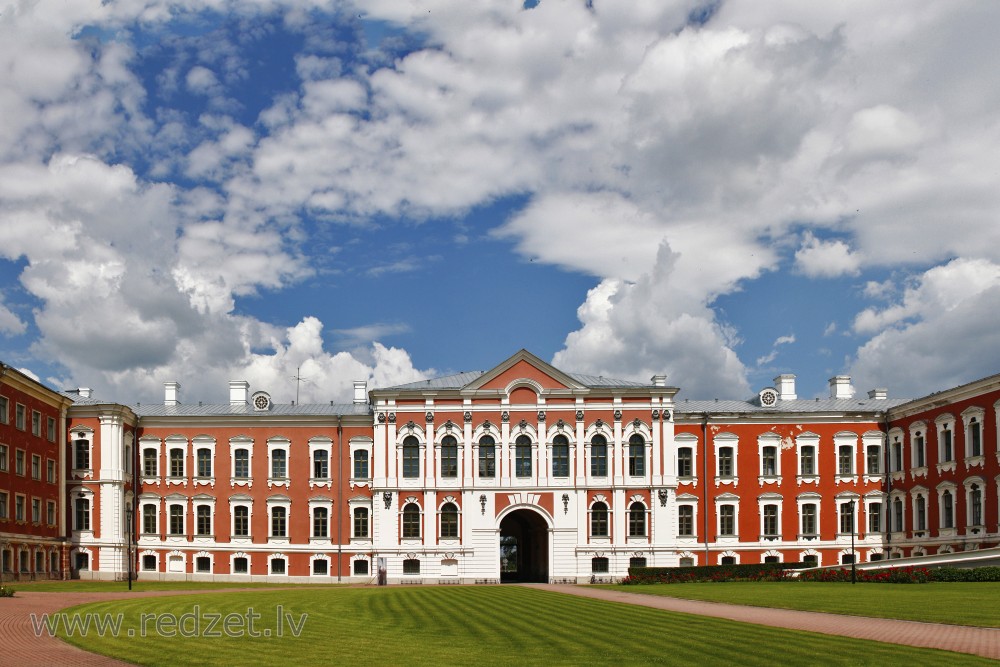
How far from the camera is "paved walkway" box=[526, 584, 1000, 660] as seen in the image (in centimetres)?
1953

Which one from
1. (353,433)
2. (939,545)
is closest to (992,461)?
(939,545)

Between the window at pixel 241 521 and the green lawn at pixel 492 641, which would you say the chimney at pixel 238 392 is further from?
the green lawn at pixel 492 641

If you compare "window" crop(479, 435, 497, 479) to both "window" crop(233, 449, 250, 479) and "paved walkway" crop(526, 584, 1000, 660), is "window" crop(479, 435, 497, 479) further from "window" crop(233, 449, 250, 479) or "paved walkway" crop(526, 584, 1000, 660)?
"paved walkway" crop(526, 584, 1000, 660)

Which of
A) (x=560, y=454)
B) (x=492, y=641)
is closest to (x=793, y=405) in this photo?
(x=560, y=454)

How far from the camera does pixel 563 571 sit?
60781 millimetres

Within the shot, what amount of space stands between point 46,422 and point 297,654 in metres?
44.3

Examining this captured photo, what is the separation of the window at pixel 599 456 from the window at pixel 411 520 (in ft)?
33.8

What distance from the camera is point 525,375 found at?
62250 mm

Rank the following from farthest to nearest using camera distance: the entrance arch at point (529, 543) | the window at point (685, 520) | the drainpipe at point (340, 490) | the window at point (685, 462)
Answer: the window at point (685, 462) → the entrance arch at point (529, 543) → the window at point (685, 520) → the drainpipe at point (340, 490)

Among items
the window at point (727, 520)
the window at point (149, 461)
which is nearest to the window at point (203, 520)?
the window at point (149, 461)

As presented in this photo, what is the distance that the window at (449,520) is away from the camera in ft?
202

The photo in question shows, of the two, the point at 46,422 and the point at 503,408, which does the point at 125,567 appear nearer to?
the point at 46,422

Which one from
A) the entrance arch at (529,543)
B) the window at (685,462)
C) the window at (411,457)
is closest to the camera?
the window at (411,457)

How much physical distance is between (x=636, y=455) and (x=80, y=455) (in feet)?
104
